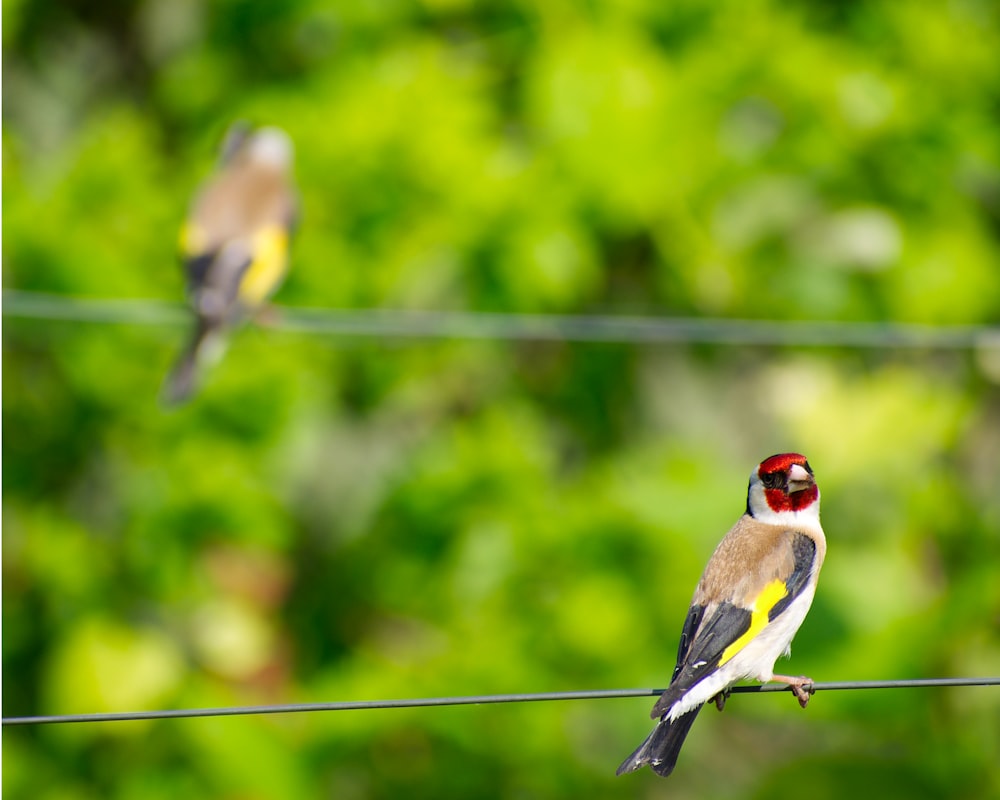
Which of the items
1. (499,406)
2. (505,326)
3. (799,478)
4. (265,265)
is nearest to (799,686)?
(799,478)

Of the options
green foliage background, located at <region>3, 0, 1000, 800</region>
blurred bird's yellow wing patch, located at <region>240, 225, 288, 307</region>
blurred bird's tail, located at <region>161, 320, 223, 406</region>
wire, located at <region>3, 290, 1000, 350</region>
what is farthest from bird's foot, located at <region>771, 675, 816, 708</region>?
blurred bird's yellow wing patch, located at <region>240, 225, 288, 307</region>

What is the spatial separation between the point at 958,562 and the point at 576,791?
1.47 metres

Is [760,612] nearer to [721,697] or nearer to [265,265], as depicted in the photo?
[721,697]

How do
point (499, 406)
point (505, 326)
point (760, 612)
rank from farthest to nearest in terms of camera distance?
point (499, 406) → point (505, 326) → point (760, 612)

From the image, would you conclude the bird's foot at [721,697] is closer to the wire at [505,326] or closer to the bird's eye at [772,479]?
the bird's eye at [772,479]

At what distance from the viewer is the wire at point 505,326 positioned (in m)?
3.12

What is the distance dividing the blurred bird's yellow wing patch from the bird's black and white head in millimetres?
2397

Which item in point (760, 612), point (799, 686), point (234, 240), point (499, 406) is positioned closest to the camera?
point (799, 686)

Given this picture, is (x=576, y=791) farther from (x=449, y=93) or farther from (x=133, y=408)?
(x=449, y=93)

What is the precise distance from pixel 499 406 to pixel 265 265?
3.99 ft

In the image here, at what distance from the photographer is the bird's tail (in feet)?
5.66

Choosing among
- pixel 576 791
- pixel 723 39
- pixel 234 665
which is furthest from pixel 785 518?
pixel 723 39

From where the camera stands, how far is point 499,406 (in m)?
5.33

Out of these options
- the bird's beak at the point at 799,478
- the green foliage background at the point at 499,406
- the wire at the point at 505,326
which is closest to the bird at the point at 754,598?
the bird's beak at the point at 799,478
